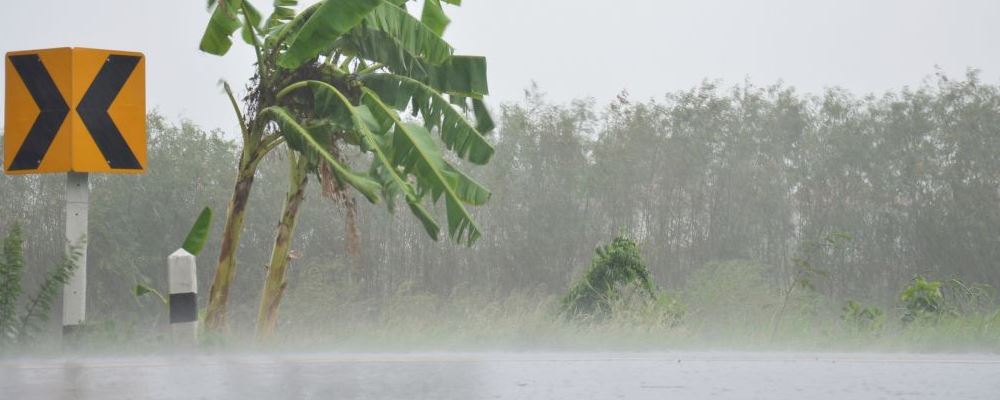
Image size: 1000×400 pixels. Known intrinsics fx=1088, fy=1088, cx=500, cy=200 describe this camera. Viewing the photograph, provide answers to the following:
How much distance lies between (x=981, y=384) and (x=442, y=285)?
1689 centimetres

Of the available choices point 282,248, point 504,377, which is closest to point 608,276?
point 282,248

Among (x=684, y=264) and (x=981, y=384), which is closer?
(x=981, y=384)

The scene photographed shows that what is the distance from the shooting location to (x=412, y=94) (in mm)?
12031

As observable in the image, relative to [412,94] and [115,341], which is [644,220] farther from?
[115,341]

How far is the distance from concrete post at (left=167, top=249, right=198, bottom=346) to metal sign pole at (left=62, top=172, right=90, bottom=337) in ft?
4.26

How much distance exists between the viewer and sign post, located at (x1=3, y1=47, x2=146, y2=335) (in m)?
9.06

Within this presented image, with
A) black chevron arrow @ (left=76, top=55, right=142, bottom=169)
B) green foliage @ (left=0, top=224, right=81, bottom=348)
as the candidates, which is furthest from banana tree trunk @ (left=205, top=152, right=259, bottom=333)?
green foliage @ (left=0, top=224, right=81, bottom=348)

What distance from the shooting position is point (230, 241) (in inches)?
484

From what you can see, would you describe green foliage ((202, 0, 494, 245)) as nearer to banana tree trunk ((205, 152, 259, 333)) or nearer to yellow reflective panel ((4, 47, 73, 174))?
banana tree trunk ((205, 152, 259, 333))

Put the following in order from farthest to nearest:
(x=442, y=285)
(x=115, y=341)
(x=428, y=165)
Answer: (x=442, y=285), (x=428, y=165), (x=115, y=341)

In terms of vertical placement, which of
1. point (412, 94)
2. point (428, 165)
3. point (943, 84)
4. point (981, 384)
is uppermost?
point (943, 84)

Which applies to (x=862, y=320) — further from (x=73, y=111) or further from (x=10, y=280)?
(x=10, y=280)

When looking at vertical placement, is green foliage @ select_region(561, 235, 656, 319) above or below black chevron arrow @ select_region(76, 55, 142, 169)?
below

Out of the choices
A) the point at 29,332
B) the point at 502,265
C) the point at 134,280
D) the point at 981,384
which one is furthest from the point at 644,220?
the point at 981,384
